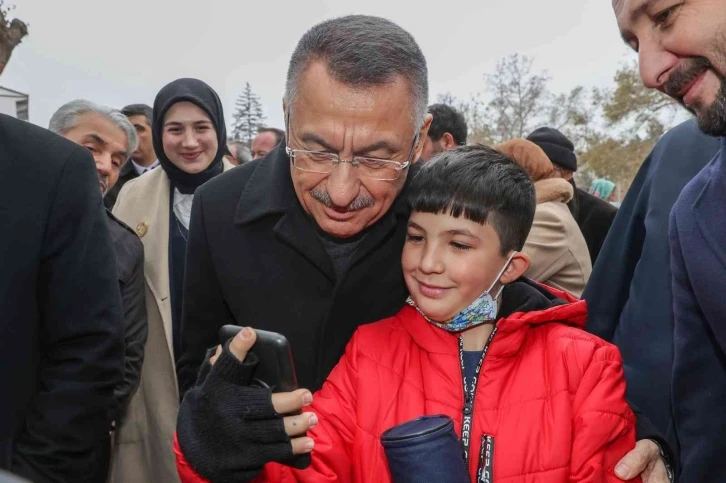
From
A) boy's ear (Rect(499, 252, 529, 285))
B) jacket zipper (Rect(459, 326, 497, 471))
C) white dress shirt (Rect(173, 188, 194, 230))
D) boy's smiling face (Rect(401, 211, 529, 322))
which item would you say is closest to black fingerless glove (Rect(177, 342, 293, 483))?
jacket zipper (Rect(459, 326, 497, 471))

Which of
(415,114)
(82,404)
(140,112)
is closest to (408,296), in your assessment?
(415,114)

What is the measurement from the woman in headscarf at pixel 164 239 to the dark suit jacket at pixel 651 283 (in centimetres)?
195

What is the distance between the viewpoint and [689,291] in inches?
70.0

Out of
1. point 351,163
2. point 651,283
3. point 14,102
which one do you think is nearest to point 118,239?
point 351,163

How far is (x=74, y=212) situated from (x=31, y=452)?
0.65 m

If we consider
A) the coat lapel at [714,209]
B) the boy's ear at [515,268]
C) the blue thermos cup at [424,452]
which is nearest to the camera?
the blue thermos cup at [424,452]

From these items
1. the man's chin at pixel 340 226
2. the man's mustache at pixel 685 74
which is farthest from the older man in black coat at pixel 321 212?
the man's mustache at pixel 685 74

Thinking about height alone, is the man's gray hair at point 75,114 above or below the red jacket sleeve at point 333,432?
above

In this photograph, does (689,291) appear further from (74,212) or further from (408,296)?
(74,212)

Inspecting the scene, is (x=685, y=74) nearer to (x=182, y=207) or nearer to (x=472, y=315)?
(x=472, y=315)

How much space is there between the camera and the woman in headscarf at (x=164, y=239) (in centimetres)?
319

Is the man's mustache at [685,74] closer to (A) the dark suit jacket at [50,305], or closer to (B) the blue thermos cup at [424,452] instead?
(B) the blue thermos cup at [424,452]

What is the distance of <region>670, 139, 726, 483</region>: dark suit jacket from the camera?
5.48 ft

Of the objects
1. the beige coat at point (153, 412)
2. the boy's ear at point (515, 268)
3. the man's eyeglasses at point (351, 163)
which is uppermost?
the man's eyeglasses at point (351, 163)
